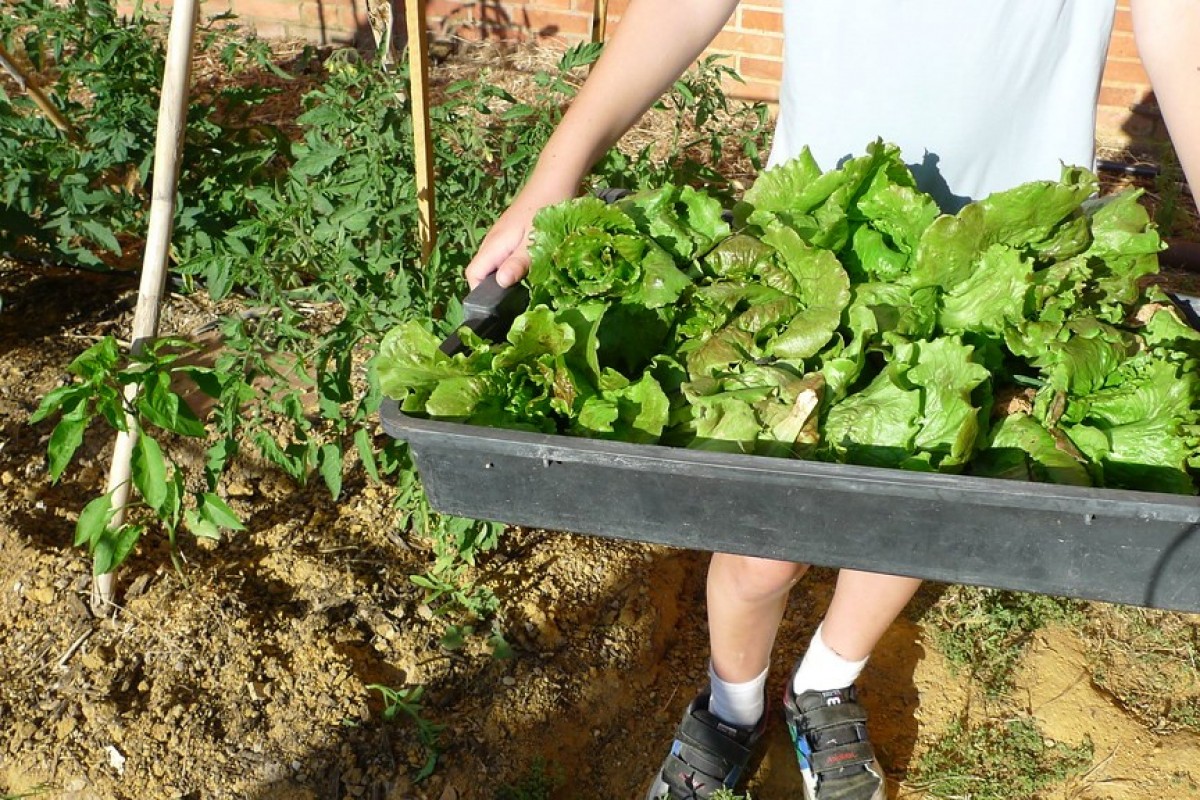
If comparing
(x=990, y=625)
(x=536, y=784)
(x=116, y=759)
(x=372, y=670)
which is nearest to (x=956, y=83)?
(x=990, y=625)

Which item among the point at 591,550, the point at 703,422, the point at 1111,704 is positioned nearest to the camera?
the point at 703,422

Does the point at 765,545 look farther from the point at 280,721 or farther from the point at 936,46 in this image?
the point at 280,721

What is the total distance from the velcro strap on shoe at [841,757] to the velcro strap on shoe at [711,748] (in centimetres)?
17

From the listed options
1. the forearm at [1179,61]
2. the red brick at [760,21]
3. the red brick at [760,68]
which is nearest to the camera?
the forearm at [1179,61]

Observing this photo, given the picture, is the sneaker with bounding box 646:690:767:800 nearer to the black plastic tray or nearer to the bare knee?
the bare knee

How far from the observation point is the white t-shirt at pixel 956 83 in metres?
1.79

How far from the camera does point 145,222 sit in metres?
3.16

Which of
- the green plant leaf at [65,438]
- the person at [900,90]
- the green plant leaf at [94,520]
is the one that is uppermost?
the person at [900,90]

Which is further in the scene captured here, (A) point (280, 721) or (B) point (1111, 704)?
(B) point (1111, 704)

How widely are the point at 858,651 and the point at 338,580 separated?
1.36 metres

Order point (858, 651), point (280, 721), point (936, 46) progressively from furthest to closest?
point (280, 721) → point (858, 651) → point (936, 46)

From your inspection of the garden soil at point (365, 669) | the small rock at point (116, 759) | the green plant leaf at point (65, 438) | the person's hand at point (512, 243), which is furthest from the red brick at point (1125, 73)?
the small rock at point (116, 759)

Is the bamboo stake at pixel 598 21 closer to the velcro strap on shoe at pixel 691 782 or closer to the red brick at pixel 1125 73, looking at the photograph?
the velcro strap on shoe at pixel 691 782

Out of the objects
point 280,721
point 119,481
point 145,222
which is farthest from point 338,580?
point 145,222
